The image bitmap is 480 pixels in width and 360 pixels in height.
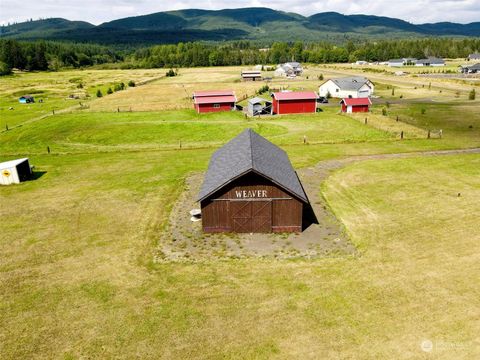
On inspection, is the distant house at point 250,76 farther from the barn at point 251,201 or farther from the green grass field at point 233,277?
the barn at point 251,201

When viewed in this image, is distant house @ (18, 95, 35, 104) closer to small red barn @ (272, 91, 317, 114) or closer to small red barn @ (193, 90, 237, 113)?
small red barn @ (193, 90, 237, 113)

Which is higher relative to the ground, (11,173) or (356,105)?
(356,105)

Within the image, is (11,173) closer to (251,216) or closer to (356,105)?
(251,216)

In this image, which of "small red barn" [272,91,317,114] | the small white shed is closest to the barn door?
the small white shed

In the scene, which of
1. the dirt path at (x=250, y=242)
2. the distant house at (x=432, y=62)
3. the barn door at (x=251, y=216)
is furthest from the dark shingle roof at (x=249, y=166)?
the distant house at (x=432, y=62)

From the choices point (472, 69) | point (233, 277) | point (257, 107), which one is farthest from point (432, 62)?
point (233, 277)

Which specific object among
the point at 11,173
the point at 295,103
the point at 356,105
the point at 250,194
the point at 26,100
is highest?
the point at 26,100
